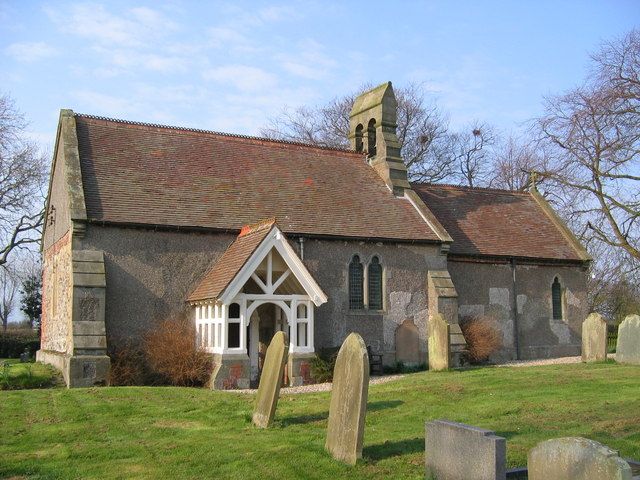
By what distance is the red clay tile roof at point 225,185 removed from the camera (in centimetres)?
2058

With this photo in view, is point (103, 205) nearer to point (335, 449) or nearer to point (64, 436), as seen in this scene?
point (64, 436)

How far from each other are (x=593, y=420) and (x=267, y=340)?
36.7 feet

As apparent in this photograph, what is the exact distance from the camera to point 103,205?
64.9ft

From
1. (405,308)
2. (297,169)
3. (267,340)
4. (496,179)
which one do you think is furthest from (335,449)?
(496,179)

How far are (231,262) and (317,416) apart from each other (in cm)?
730

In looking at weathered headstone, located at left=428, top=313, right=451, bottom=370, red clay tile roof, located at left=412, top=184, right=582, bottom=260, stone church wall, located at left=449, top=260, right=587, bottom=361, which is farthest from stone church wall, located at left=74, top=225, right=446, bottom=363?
red clay tile roof, located at left=412, top=184, right=582, bottom=260

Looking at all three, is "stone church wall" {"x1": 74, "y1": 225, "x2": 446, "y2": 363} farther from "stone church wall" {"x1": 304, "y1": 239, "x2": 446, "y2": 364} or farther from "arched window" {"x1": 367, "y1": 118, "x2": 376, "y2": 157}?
"arched window" {"x1": 367, "y1": 118, "x2": 376, "y2": 157}

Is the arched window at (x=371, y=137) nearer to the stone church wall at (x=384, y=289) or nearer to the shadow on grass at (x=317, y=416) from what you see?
the stone church wall at (x=384, y=289)

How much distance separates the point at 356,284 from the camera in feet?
73.5

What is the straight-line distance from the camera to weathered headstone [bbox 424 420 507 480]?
7402 millimetres

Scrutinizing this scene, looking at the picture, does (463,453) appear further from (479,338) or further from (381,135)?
(381,135)

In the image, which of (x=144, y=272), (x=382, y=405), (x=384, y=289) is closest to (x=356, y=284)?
(x=384, y=289)

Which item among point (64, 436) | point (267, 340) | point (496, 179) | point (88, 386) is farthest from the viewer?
point (496, 179)

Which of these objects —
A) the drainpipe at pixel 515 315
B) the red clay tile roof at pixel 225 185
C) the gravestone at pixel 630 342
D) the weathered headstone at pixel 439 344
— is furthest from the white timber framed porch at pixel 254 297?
the drainpipe at pixel 515 315
